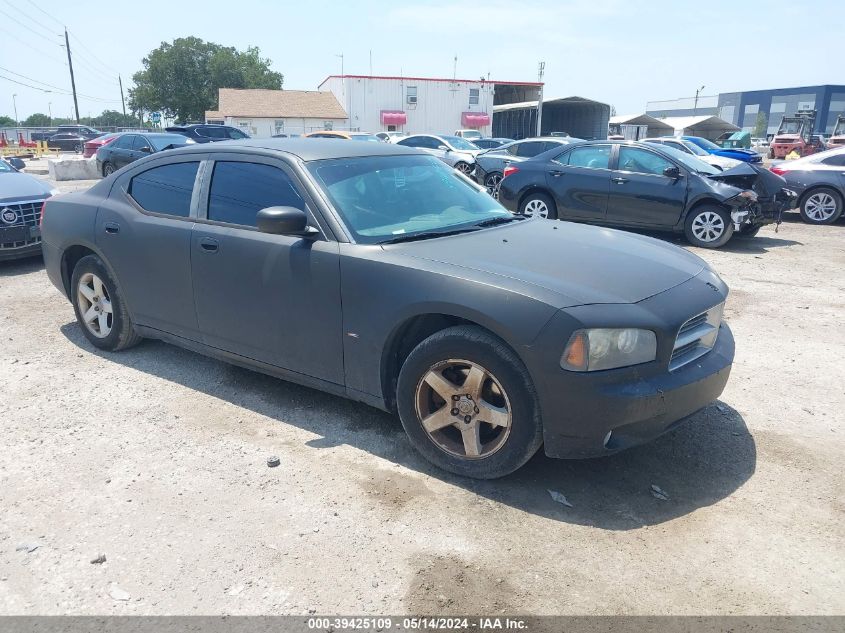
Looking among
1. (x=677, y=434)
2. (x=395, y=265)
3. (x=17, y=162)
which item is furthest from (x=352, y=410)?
(x=17, y=162)

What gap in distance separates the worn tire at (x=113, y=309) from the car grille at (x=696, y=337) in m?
3.80

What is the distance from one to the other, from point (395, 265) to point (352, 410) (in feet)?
3.96

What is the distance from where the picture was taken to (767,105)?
123250 millimetres

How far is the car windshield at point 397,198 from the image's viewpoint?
144 inches

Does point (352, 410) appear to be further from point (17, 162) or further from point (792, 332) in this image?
point (17, 162)

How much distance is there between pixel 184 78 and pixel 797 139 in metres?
63.6

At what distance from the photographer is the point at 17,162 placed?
9406 millimetres

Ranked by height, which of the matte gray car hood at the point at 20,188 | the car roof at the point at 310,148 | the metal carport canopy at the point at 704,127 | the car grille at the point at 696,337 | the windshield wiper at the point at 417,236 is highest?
the metal carport canopy at the point at 704,127

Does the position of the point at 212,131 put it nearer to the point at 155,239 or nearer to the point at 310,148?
the point at 155,239

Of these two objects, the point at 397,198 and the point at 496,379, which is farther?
the point at 397,198

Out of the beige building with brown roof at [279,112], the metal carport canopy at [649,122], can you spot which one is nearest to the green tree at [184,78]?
the beige building with brown roof at [279,112]

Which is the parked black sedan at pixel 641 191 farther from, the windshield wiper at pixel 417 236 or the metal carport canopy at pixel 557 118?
the metal carport canopy at pixel 557 118

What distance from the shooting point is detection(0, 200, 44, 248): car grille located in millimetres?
7625

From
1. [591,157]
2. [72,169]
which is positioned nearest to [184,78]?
[72,169]
